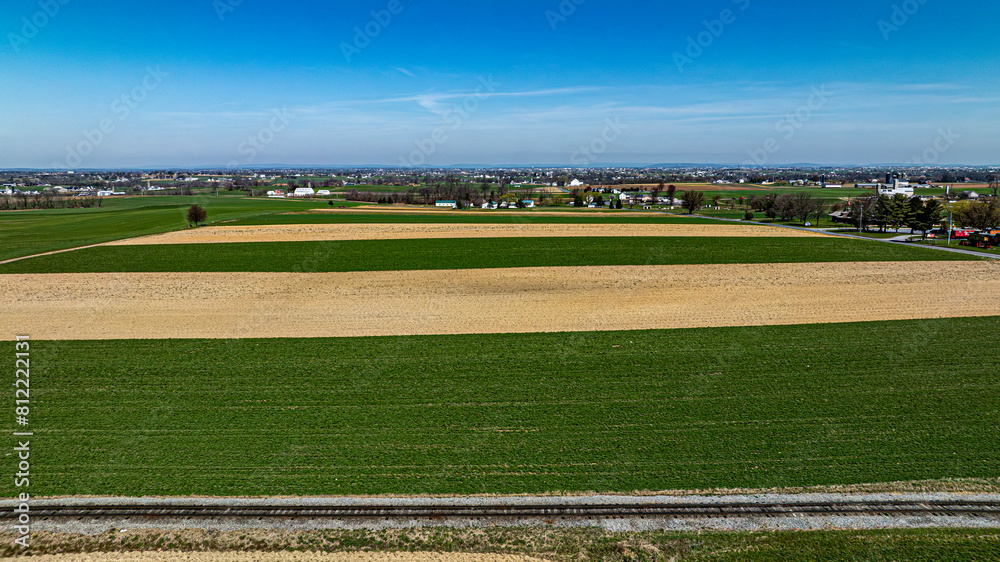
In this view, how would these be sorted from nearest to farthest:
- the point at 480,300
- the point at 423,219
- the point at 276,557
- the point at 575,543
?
the point at 276,557
the point at 575,543
the point at 480,300
the point at 423,219

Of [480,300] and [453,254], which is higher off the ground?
[453,254]

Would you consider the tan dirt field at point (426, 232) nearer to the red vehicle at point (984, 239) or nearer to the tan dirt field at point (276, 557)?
the red vehicle at point (984, 239)

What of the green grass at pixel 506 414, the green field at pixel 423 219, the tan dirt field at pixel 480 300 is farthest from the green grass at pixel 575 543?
the green field at pixel 423 219

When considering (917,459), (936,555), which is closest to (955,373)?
(917,459)

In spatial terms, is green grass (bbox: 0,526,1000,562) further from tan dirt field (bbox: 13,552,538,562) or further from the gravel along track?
the gravel along track

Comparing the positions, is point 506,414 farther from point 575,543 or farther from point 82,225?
point 82,225

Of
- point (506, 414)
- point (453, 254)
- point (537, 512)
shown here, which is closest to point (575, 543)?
point (537, 512)
